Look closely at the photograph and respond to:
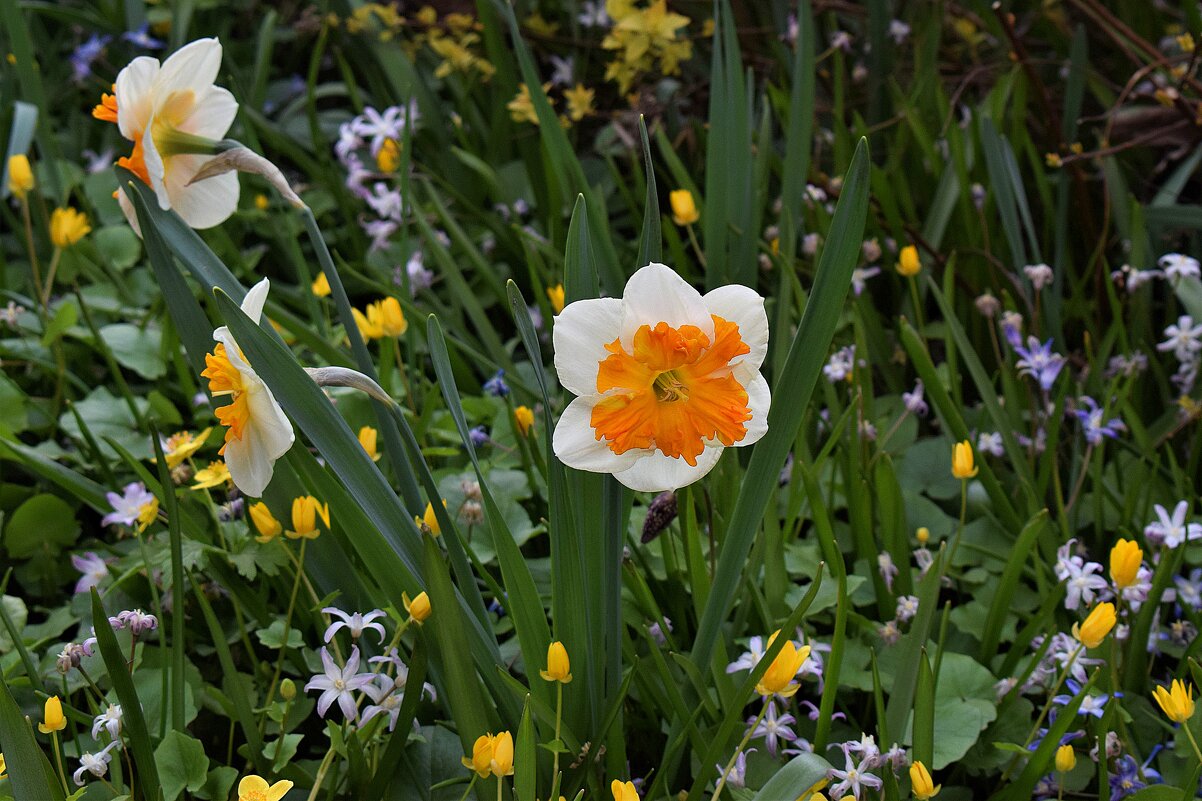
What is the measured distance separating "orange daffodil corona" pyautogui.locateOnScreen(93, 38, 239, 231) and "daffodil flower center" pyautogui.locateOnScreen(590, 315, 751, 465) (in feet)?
1.59

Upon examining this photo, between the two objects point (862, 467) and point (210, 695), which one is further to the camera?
point (862, 467)

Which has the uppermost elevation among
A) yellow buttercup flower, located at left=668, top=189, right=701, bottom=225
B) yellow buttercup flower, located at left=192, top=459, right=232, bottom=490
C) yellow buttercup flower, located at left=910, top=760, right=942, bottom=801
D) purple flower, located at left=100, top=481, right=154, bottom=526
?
yellow buttercup flower, located at left=668, top=189, right=701, bottom=225

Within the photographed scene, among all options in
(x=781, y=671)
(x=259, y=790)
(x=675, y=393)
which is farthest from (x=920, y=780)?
(x=259, y=790)

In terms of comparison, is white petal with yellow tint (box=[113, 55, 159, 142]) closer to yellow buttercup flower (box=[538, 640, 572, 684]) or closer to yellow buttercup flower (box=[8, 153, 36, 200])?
yellow buttercup flower (box=[538, 640, 572, 684])

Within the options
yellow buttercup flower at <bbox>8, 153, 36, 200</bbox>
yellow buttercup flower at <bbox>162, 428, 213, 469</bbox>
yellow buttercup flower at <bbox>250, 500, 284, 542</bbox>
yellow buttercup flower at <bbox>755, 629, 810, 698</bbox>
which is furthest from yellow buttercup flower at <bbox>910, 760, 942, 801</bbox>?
yellow buttercup flower at <bbox>8, 153, 36, 200</bbox>

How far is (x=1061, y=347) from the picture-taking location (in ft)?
5.39

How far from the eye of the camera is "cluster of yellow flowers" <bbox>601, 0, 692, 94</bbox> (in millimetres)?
2033

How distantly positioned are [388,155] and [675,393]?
1.24 m

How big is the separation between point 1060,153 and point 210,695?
169 cm

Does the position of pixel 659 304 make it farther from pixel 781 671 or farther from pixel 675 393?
pixel 781 671

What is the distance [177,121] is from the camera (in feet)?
3.26

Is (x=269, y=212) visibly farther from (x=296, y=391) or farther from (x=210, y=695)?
(x=296, y=391)

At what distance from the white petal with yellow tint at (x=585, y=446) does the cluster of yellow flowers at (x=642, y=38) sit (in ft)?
4.72

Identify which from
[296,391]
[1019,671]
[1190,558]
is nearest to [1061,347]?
[1190,558]
